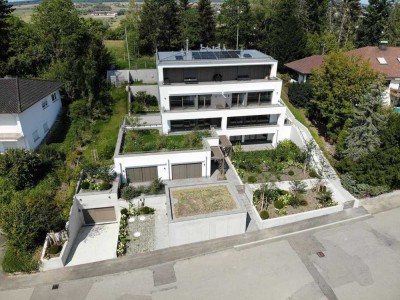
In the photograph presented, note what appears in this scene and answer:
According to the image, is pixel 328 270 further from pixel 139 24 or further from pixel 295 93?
pixel 139 24

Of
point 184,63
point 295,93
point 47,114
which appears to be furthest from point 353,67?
point 47,114

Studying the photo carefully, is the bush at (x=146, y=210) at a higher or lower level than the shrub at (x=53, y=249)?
lower

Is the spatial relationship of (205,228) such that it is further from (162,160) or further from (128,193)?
(162,160)

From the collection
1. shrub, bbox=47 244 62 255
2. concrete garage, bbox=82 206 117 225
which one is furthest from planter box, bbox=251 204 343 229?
shrub, bbox=47 244 62 255

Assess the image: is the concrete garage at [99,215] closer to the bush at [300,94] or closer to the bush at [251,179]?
the bush at [251,179]

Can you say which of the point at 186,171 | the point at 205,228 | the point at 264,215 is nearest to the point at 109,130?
the point at 186,171

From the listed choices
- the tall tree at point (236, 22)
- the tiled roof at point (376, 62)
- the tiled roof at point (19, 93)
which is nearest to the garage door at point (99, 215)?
the tiled roof at point (19, 93)
